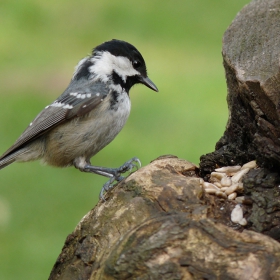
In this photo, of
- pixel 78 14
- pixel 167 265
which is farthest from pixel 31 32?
pixel 167 265

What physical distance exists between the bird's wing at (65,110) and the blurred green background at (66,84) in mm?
1510

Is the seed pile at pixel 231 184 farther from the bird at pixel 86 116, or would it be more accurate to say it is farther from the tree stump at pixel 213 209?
the bird at pixel 86 116

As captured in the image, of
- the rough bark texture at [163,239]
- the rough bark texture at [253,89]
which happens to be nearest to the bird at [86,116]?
the rough bark texture at [253,89]

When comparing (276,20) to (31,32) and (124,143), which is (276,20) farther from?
(31,32)

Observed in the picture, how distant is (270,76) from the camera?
9.69ft

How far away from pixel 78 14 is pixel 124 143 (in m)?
4.02

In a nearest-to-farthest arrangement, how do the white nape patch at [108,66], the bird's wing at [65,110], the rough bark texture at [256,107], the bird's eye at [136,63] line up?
1. the rough bark texture at [256,107]
2. the bird's wing at [65,110]
3. the white nape patch at [108,66]
4. the bird's eye at [136,63]

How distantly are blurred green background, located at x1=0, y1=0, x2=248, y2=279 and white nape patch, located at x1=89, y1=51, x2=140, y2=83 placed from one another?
185 cm

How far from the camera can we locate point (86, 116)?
4.44 metres

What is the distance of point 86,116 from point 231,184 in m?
1.61

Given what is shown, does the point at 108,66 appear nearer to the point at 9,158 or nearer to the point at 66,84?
the point at 9,158

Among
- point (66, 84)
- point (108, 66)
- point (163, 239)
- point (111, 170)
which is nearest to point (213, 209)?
point (163, 239)

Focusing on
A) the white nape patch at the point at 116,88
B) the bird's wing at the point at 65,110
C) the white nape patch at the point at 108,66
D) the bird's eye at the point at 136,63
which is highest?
the bird's eye at the point at 136,63

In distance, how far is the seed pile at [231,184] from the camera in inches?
113
